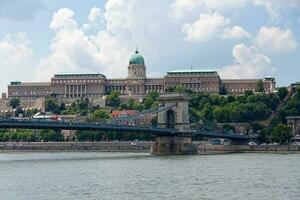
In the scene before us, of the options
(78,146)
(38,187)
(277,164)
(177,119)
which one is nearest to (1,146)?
(78,146)

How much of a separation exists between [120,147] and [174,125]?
1424 cm

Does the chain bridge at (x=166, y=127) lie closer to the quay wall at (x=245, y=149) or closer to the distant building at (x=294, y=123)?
the quay wall at (x=245, y=149)

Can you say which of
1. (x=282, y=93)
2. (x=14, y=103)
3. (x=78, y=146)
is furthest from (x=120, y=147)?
(x=14, y=103)

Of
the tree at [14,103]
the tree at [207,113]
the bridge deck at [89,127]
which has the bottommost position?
the bridge deck at [89,127]

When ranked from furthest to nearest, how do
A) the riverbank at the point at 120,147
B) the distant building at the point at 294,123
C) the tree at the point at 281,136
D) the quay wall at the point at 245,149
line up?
the distant building at the point at 294,123 → the tree at the point at 281,136 → the riverbank at the point at 120,147 → the quay wall at the point at 245,149

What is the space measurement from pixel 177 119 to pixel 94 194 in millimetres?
43901

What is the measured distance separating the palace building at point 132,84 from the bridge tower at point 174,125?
68.8 m

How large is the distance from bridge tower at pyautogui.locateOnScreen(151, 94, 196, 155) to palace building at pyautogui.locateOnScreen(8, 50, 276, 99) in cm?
6884

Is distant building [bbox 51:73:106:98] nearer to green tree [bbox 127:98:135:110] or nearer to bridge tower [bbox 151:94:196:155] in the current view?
green tree [bbox 127:98:135:110]

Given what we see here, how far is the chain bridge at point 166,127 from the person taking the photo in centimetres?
6988

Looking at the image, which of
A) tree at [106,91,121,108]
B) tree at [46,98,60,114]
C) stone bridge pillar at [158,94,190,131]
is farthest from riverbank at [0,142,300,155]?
tree at [106,91,121,108]

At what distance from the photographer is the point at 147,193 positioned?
130 feet

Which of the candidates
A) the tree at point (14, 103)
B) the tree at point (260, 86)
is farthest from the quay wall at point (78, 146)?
the tree at point (260, 86)

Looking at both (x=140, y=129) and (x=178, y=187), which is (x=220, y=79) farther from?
(x=178, y=187)
